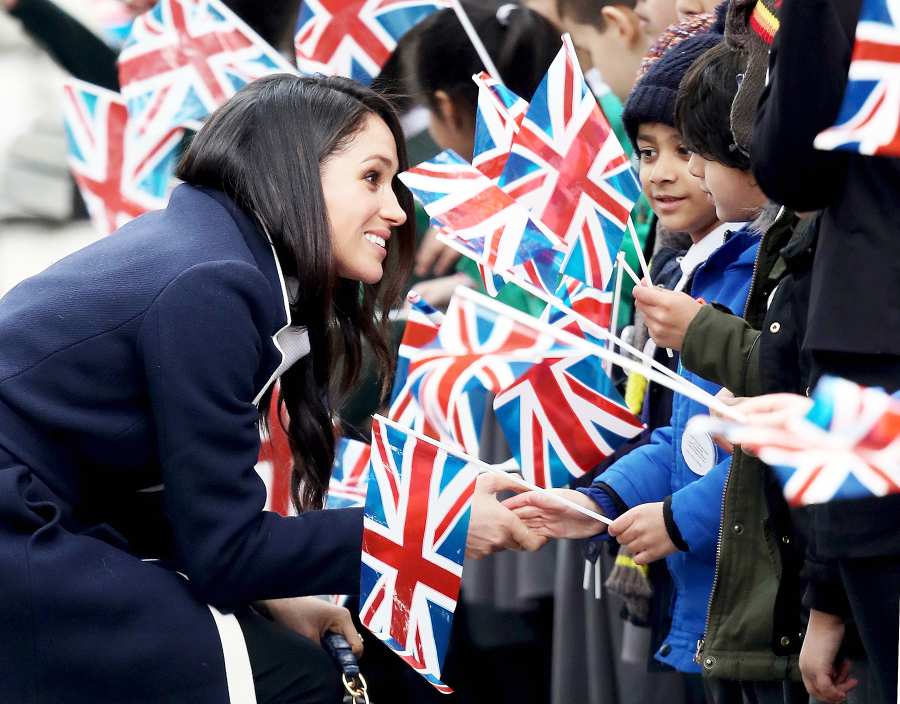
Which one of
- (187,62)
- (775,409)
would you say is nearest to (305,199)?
(775,409)

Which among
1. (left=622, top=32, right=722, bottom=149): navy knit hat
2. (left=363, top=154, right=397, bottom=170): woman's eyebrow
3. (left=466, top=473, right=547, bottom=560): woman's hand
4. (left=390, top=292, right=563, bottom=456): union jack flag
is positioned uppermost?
(left=622, top=32, right=722, bottom=149): navy knit hat

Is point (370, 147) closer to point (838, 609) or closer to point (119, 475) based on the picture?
point (119, 475)

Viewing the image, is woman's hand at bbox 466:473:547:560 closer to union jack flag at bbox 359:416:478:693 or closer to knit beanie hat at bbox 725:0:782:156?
union jack flag at bbox 359:416:478:693

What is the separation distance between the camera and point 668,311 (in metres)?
1.93

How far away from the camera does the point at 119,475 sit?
1966 mm

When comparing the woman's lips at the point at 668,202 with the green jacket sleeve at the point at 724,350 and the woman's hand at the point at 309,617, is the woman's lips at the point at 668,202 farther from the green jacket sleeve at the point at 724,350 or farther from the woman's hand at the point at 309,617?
the woman's hand at the point at 309,617

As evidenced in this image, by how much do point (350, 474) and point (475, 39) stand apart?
98cm

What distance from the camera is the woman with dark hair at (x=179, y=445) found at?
6.03 ft

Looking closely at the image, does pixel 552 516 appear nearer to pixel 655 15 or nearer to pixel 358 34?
pixel 655 15

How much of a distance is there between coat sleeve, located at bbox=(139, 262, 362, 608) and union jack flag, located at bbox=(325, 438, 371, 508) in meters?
0.86

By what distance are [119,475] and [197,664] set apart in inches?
11.0

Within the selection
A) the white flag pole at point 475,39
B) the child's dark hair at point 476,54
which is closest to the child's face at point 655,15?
the child's dark hair at point 476,54

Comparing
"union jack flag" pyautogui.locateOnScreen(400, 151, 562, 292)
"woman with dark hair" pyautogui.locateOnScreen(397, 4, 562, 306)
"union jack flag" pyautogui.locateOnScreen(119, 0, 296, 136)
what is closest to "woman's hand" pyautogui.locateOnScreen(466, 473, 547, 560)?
"union jack flag" pyautogui.locateOnScreen(400, 151, 562, 292)

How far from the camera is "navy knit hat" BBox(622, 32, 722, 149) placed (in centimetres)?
235
